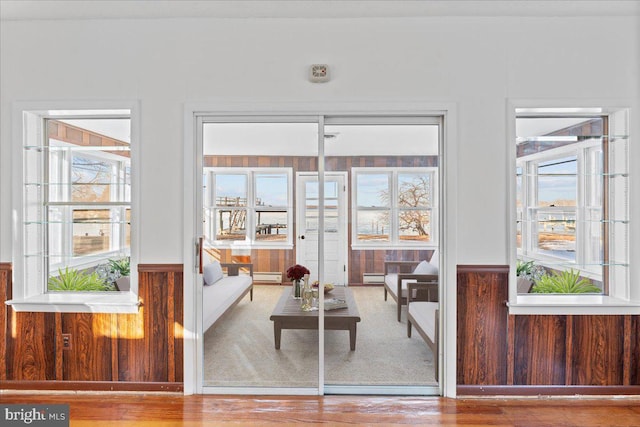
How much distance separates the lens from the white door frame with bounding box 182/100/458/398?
254cm

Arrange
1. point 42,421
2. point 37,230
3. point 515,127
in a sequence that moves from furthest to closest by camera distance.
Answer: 1. point 37,230
2. point 515,127
3. point 42,421

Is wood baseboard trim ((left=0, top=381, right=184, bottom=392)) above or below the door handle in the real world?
below

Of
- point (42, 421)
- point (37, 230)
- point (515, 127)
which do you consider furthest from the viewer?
Answer: point (37, 230)

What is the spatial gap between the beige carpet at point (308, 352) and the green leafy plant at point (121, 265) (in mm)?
795

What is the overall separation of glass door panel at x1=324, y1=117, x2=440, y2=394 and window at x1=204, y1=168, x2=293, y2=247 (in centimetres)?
34

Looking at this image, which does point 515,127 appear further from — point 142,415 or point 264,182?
point 142,415

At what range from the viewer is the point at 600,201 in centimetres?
267

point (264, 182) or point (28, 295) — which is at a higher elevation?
point (264, 182)

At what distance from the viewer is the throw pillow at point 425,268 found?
2.64m

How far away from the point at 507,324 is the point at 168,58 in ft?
9.95

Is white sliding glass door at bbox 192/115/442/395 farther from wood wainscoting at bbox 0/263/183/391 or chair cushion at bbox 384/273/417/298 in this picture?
wood wainscoting at bbox 0/263/183/391

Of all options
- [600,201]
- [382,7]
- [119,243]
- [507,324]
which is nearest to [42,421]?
[119,243]

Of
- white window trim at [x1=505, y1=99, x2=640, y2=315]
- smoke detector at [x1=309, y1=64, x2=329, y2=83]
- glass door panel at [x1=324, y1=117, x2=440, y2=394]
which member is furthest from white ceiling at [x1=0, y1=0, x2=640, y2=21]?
glass door panel at [x1=324, y1=117, x2=440, y2=394]

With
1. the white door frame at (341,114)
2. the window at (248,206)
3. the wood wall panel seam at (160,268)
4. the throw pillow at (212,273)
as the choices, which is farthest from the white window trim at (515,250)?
the wood wall panel seam at (160,268)
